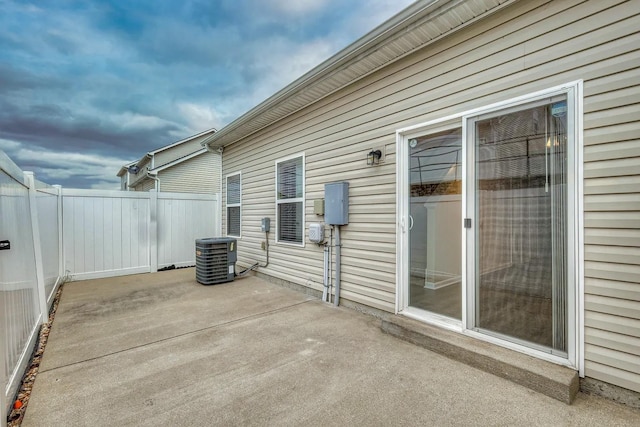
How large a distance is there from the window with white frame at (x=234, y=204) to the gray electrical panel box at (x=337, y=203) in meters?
3.28

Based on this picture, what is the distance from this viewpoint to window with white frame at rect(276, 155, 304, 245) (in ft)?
15.6

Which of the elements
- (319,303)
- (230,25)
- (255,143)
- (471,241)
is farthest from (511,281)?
(230,25)

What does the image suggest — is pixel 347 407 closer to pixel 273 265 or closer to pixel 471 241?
pixel 471 241

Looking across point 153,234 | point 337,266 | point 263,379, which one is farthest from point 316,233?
point 153,234

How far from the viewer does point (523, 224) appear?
2338mm

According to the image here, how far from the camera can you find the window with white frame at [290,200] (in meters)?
4.75

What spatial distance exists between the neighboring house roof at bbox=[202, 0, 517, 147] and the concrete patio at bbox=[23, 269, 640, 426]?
3112 millimetres

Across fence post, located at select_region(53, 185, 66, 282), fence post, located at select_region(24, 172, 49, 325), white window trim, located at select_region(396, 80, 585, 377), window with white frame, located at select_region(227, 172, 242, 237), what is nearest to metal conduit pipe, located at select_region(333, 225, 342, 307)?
white window trim, located at select_region(396, 80, 585, 377)

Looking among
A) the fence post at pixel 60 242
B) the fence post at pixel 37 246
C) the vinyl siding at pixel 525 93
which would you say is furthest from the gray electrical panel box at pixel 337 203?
the fence post at pixel 60 242

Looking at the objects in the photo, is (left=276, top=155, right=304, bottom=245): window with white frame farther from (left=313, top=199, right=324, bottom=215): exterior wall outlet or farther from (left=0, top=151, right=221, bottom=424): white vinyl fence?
(left=0, top=151, right=221, bottom=424): white vinyl fence

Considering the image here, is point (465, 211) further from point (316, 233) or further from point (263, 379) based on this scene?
point (263, 379)

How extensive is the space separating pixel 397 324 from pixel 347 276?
1101mm

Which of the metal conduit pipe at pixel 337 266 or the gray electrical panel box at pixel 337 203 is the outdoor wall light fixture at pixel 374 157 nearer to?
the gray electrical panel box at pixel 337 203

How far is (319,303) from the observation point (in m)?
4.07
